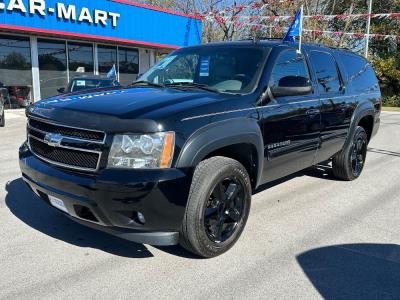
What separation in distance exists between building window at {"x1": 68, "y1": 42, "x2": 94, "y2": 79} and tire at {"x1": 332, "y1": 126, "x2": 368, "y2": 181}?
15.4 meters

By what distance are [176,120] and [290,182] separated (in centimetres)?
349

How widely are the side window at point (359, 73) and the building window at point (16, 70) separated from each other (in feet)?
47.2

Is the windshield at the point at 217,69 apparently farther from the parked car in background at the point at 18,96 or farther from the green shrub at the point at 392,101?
the green shrub at the point at 392,101

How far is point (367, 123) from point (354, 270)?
393cm

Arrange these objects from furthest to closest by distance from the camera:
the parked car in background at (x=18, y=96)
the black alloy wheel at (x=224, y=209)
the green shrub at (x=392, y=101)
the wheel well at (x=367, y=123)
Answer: the green shrub at (x=392, y=101)
the parked car in background at (x=18, y=96)
the wheel well at (x=367, y=123)
the black alloy wheel at (x=224, y=209)

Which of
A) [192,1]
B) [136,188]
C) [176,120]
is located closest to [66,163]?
[136,188]

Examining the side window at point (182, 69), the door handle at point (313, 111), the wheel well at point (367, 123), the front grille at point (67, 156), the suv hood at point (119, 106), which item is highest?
the side window at point (182, 69)

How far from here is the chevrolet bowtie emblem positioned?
11.4 feet

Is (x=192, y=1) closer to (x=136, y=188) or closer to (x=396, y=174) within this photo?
(x=396, y=174)

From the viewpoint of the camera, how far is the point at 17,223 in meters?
4.48

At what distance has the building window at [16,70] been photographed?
17.2 metres

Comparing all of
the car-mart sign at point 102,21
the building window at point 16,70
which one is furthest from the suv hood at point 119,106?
the building window at point 16,70

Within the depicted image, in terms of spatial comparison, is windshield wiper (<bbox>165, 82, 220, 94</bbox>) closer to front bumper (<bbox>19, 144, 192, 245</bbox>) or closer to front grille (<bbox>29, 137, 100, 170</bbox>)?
front bumper (<bbox>19, 144, 192, 245</bbox>)

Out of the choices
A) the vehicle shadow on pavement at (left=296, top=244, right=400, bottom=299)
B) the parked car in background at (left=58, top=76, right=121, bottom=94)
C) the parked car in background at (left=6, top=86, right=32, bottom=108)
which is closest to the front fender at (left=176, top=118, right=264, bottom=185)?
the vehicle shadow on pavement at (left=296, top=244, right=400, bottom=299)
